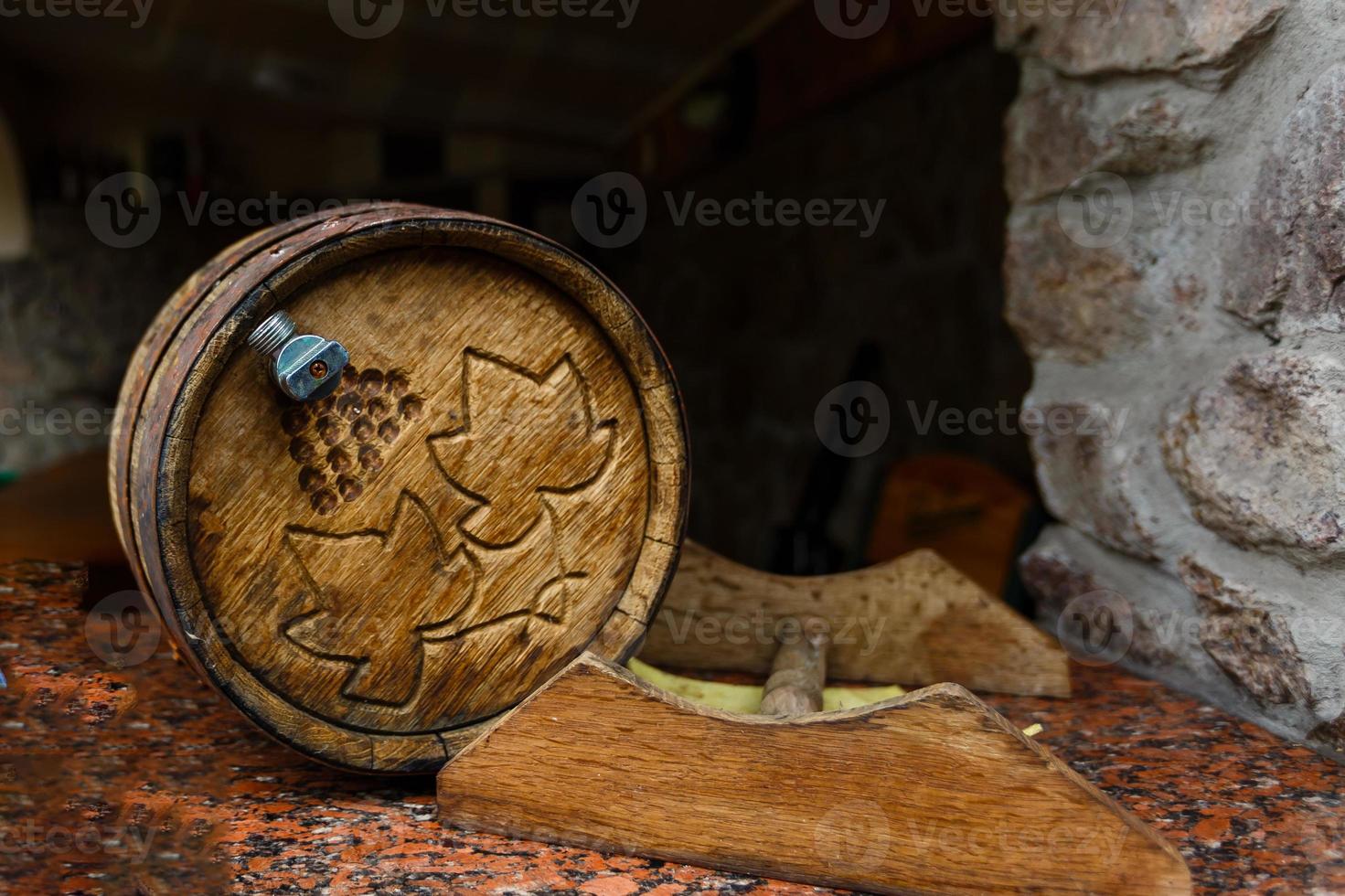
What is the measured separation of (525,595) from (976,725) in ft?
1.61

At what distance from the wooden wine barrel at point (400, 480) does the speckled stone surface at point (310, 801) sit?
0.11 m

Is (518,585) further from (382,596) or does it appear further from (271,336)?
(271,336)

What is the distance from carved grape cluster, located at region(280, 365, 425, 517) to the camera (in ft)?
3.66

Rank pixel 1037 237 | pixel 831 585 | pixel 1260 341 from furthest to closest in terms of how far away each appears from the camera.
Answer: pixel 1037 237, pixel 831 585, pixel 1260 341

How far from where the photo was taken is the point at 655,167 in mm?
4809

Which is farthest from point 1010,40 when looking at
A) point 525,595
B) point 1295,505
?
point 525,595

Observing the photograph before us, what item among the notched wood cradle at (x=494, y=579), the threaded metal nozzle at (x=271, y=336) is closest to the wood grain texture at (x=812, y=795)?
the notched wood cradle at (x=494, y=579)

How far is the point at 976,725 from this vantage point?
976 millimetres

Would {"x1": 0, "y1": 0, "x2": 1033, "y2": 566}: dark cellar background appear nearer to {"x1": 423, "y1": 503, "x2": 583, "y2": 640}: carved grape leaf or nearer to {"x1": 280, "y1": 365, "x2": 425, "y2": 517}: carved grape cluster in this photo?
{"x1": 423, "y1": 503, "x2": 583, "y2": 640}: carved grape leaf

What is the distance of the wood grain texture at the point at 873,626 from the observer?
1.55 metres

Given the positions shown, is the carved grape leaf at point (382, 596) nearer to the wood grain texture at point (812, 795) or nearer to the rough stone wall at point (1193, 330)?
the wood grain texture at point (812, 795)

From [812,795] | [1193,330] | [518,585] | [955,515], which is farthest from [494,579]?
[955,515]

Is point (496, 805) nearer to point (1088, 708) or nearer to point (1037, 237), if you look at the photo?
point (1088, 708)

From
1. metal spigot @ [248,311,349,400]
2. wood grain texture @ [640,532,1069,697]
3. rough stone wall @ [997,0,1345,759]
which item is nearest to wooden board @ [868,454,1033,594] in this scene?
rough stone wall @ [997,0,1345,759]
